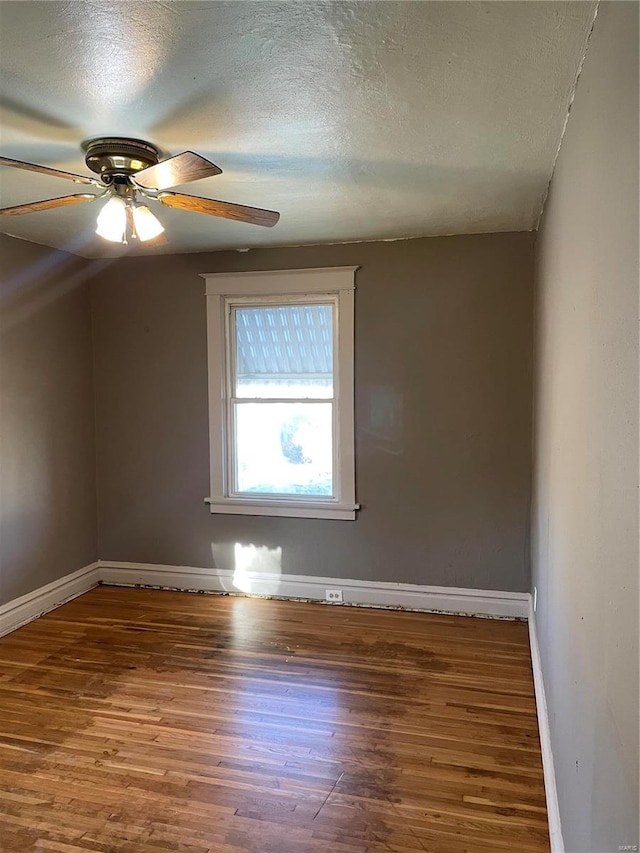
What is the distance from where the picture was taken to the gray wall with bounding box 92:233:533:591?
3975 mm

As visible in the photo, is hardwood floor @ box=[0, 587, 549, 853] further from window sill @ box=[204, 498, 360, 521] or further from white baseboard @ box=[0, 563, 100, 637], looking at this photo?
window sill @ box=[204, 498, 360, 521]

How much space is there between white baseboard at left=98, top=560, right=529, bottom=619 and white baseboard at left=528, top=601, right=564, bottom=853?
65 centimetres

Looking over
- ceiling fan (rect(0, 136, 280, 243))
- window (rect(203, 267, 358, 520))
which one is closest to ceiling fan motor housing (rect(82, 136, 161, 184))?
ceiling fan (rect(0, 136, 280, 243))

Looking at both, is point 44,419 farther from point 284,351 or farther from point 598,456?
point 598,456

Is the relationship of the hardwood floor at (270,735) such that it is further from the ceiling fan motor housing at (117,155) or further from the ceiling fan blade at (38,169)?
the ceiling fan motor housing at (117,155)

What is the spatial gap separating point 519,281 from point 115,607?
138 inches

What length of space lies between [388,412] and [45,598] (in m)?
2.68

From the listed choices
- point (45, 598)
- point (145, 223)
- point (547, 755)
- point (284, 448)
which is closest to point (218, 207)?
point (145, 223)

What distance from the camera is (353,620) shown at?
13.2ft

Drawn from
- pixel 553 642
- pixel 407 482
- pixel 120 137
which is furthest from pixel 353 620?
pixel 120 137

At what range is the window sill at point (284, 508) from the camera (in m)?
4.29

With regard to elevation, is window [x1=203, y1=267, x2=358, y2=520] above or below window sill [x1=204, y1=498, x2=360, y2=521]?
above

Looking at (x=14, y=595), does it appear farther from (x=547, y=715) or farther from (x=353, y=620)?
(x=547, y=715)

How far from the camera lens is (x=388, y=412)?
4180 millimetres
